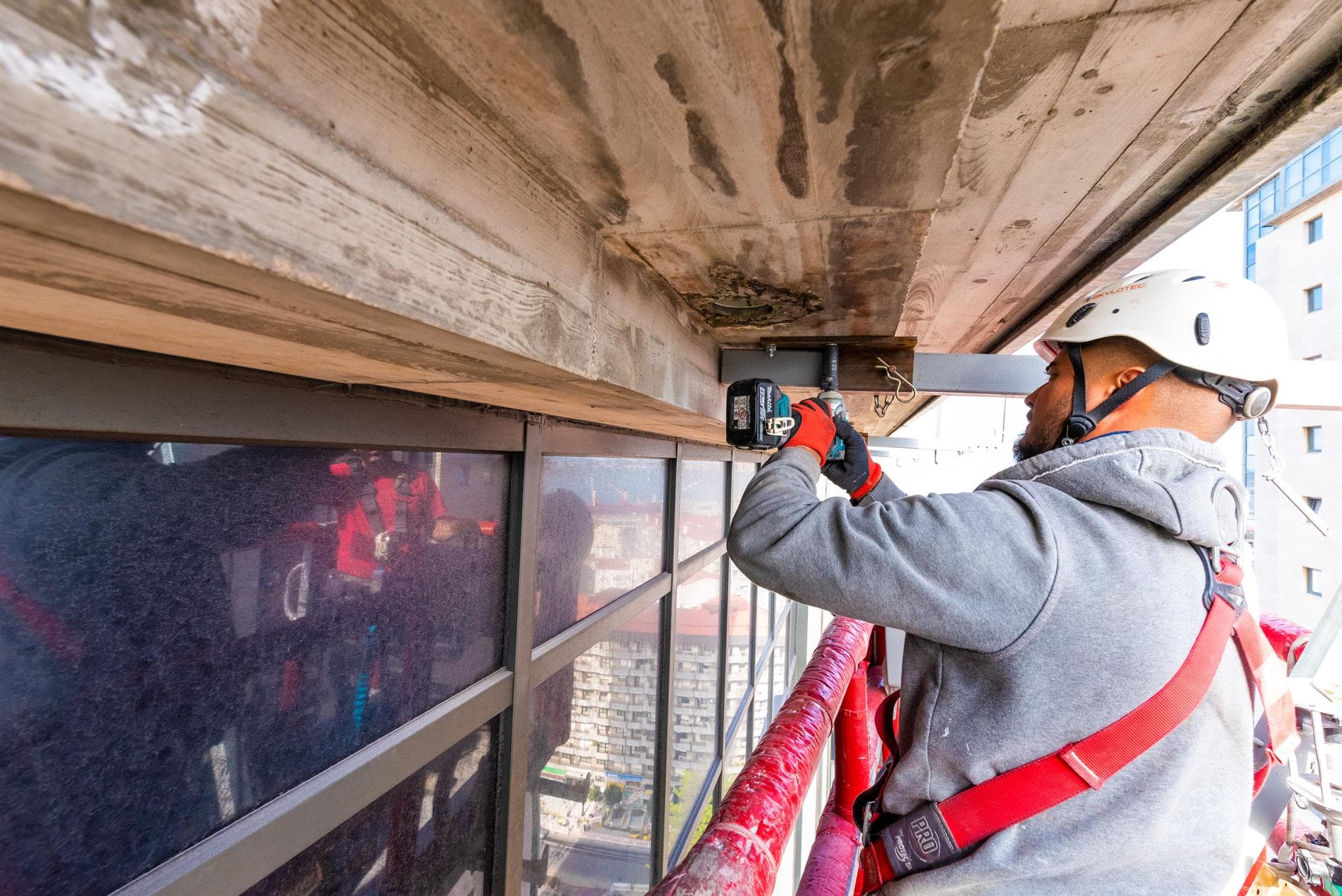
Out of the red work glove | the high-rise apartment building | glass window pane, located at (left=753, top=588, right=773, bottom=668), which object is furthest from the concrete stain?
the high-rise apartment building

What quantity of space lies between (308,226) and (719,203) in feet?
2.24

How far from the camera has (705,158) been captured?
2.84ft

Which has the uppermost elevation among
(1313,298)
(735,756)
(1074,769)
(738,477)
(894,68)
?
(1313,298)

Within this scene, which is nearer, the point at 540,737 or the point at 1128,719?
the point at 1128,719

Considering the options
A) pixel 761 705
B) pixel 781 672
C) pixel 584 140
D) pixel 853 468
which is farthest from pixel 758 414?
pixel 781 672

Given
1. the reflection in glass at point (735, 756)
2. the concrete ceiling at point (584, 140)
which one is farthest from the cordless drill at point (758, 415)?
the reflection in glass at point (735, 756)

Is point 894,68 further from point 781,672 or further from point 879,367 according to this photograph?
point 781,672

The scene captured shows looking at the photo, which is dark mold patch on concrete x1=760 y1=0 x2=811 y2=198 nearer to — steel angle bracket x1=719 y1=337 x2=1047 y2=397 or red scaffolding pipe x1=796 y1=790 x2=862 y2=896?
steel angle bracket x1=719 y1=337 x2=1047 y2=397

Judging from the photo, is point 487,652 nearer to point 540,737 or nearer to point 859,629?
point 540,737

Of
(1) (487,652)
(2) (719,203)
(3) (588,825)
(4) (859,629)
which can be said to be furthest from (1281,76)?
(3) (588,825)

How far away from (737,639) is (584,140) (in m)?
5.41

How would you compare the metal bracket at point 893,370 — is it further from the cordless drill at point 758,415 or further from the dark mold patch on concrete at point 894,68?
the dark mold patch on concrete at point 894,68

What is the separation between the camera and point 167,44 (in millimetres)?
415

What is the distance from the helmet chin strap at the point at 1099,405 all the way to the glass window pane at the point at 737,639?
3.82 meters
